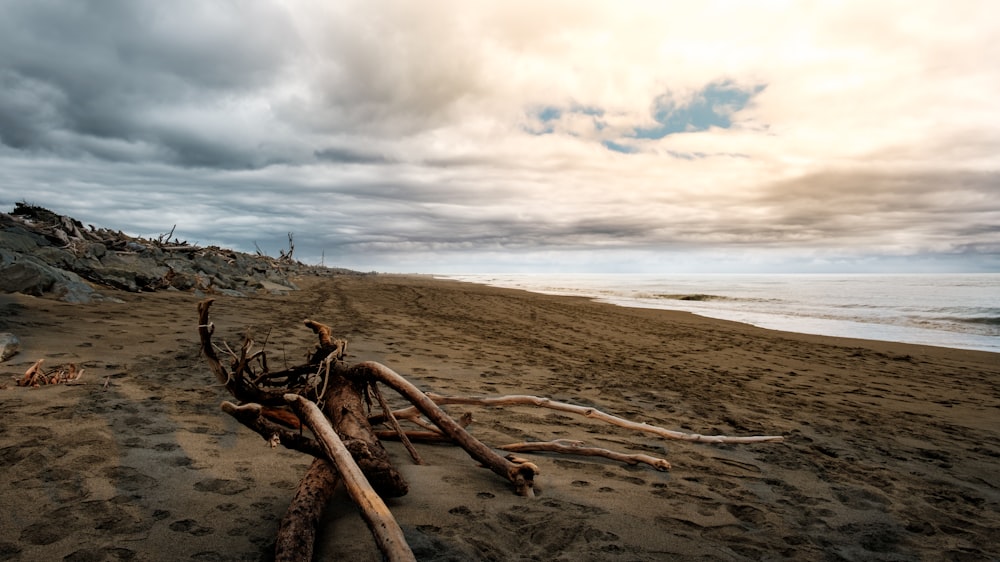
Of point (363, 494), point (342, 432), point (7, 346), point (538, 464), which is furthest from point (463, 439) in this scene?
point (7, 346)

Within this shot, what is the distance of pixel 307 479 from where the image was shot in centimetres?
265

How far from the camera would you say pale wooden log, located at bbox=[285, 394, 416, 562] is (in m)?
2.06

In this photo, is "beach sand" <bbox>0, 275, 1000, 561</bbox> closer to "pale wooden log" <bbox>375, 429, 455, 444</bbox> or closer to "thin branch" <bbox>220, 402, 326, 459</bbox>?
"pale wooden log" <bbox>375, 429, 455, 444</bbox>

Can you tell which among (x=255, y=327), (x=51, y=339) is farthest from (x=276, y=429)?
(x=255, y=327)

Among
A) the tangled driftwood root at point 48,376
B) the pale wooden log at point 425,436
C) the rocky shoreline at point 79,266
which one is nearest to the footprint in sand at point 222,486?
the pale wooden log at point 425,436

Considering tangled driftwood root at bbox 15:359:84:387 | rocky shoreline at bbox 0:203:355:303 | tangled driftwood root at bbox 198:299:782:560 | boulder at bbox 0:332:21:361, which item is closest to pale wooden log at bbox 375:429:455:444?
tangled driftwood root at bbox 198:299:782:560

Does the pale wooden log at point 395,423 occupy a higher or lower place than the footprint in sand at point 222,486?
higher

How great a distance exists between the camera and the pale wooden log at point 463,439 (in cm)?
313

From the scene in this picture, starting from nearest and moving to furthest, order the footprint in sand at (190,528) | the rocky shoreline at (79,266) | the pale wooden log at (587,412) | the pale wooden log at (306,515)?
the pale wooden log at (306,515) → the footprint in sand at (190,528) → the pale wooden log at (587,412) → the rocky shoreline at (79,266)

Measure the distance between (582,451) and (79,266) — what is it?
1520 cm

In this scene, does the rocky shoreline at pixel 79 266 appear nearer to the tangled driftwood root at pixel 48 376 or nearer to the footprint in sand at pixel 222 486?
the tangled driftwood root at pixel 48 376

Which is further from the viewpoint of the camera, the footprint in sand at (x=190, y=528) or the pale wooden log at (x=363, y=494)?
the footprint in sand at (x=190, y=528)

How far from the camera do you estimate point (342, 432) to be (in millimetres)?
2963

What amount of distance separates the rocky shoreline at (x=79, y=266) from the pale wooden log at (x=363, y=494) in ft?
31.6
